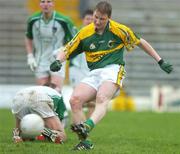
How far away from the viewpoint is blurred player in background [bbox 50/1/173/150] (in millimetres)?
9383

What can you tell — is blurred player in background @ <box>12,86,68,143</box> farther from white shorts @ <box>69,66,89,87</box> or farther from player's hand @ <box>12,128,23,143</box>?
white shorts @ <box>69,66,89,87</box>

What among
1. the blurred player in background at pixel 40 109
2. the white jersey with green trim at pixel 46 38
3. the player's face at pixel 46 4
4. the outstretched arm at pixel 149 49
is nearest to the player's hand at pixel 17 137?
the blurred player in background at pixel 40 109

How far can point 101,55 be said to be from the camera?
32.2 ft

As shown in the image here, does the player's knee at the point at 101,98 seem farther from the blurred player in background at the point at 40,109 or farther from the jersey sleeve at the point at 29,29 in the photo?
the jersey sleeve at the point at 29,29

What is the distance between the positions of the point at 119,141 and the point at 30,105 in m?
1.70

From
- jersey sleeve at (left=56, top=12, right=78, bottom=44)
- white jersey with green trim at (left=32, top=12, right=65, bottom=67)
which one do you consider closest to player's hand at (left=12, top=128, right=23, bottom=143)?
jersey sleeve at (left=56, top=12, right=78, bottom=44)

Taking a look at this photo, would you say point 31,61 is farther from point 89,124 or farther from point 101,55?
point 89,124

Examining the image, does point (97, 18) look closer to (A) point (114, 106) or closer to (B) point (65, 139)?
(B) point (65, 139)

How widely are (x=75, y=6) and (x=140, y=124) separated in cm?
1295

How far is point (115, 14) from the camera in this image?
28.2m

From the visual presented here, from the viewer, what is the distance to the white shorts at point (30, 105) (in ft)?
31.7

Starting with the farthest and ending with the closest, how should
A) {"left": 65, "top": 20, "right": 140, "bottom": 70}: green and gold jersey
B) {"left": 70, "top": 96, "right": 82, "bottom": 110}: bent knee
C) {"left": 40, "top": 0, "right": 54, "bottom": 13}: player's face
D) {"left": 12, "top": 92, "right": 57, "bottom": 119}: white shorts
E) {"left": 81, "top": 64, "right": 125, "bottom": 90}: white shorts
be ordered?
{"left": 40, "top": 0, "right": 54, "bottom": 13}: player's face → {"left": 65, "top": 20, "right": 140, "bottom": 70}: green and gold jersey → {"left": 12, "top": 92, "right": 57, "bottom": 119}: white shorts → {"left": 81, "top": 64, "right": 125, "bottom": 90}: white shorts → {"left": 70, "top": 96, "right": 82, "bottom": 110}: bent knee

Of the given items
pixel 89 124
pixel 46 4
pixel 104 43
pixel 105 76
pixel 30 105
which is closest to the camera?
pixel 89 124

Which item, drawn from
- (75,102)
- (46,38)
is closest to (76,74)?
(46,38)
